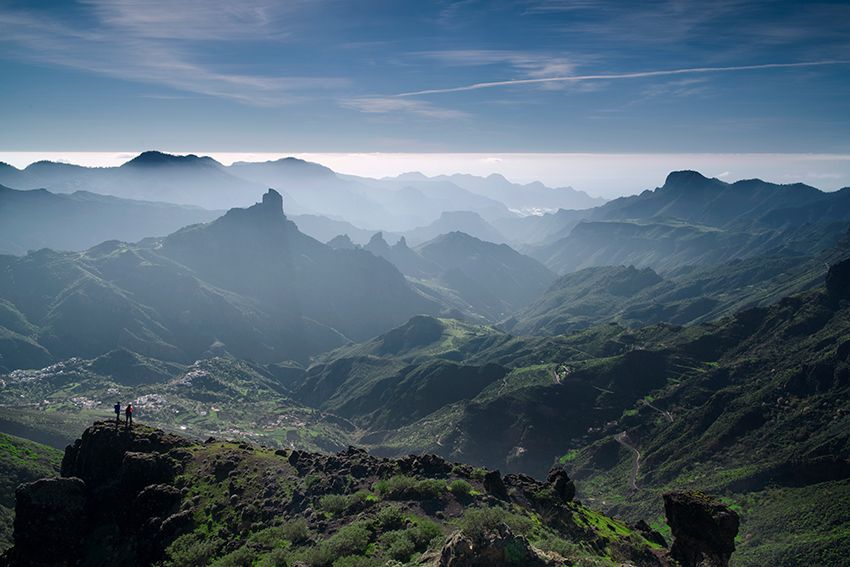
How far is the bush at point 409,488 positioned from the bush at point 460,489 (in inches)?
43.9

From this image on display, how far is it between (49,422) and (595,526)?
211 metres

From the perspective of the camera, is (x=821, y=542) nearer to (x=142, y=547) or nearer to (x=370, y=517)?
(x=370, y=517)

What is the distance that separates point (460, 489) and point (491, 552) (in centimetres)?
2489

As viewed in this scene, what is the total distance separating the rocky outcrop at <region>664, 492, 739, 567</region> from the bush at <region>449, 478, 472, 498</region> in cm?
2015

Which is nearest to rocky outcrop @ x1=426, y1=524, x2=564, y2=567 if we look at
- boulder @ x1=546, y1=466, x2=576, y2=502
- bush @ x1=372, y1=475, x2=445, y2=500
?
bush @ x1=372, y1=475, x2=445, y2=500

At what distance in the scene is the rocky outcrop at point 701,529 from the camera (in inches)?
1855

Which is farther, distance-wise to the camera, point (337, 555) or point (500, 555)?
point (337, 555)

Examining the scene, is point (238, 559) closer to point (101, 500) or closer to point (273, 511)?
point (273, 511)

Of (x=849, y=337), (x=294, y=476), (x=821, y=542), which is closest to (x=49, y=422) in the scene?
(x=294, y=476)

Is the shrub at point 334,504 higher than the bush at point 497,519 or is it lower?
lower

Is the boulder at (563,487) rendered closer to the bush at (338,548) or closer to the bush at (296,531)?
the bush at (338,548)

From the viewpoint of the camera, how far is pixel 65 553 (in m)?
51.0

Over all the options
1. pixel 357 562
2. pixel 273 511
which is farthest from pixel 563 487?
pixel 273 511

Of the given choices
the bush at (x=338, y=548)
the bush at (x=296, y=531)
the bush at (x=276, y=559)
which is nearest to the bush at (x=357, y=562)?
the bush at (x=338, y=548)
